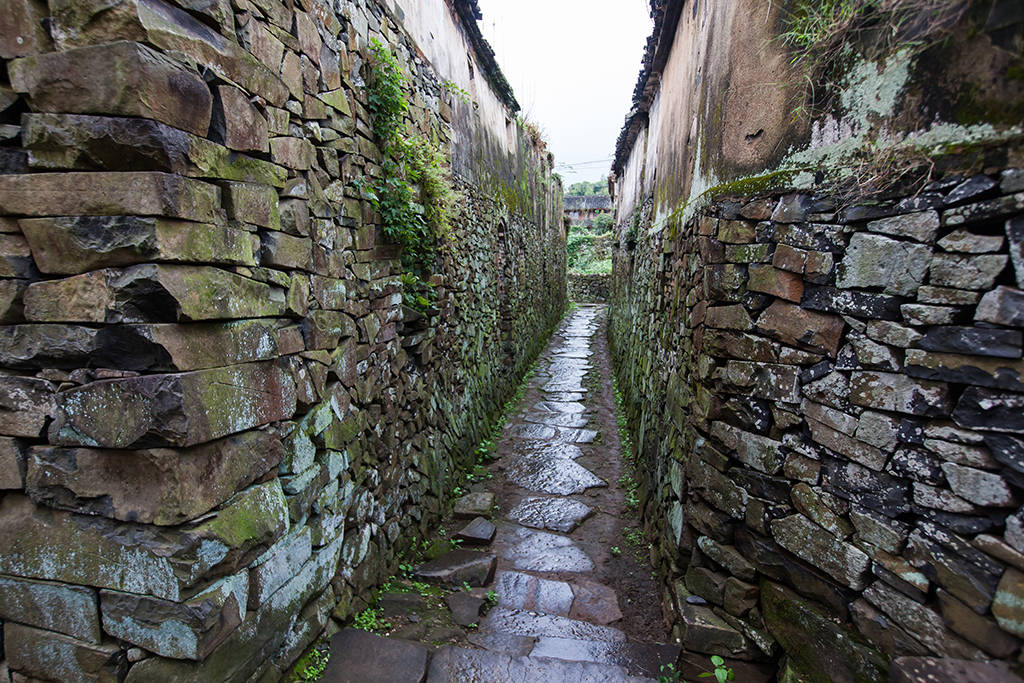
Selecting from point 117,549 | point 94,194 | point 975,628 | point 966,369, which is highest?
point 94,194

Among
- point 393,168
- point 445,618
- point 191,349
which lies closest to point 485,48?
point 393,168

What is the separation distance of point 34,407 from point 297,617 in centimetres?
132

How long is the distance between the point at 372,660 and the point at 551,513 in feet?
8.73

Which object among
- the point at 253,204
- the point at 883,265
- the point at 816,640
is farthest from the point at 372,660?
the point at 883,265

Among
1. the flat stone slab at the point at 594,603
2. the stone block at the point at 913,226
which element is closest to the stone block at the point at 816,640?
the flat stone slab at the point at 594,603

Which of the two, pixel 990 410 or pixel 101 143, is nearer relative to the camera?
pixel 101 143

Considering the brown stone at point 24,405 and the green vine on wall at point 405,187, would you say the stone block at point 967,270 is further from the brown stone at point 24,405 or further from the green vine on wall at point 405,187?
the brown stone at point 24,405

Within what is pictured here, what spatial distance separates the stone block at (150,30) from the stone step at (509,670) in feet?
8.69

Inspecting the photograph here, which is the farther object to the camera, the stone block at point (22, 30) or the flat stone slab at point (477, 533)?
the flat stone slab at point (477, 533)

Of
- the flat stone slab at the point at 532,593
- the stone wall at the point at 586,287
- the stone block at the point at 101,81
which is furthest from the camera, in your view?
the stone wall at the point at 586,287

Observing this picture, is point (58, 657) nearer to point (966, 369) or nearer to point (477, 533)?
point (477, 533)

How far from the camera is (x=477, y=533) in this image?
415 cm

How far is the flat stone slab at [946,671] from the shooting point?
58.3 inches

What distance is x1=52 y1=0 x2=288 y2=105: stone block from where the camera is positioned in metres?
1.43
